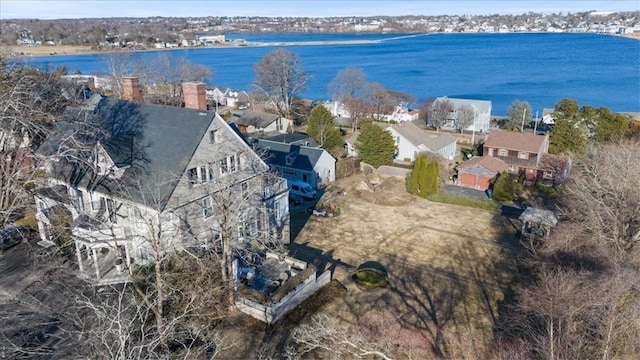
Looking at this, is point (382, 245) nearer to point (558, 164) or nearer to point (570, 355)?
point (570, 355)

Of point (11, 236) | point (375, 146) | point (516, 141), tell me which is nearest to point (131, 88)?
point (11, 236)

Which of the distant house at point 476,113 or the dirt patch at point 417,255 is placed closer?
the dirt patch at point 417,255

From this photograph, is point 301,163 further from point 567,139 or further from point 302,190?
point 567,139

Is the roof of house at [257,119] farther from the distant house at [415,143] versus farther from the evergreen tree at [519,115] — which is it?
the evergreen tree at [519,115]

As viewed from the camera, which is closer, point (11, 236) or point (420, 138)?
point (11, 236)

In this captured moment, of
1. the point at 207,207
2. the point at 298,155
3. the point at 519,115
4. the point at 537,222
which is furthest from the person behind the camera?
the point at 519,115

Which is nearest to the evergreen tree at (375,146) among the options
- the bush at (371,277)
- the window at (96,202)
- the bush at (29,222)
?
the bush at (371,277)

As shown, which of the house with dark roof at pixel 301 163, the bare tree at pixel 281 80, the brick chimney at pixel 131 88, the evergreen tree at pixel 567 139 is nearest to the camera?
the brick chimney at pixel 131 88
